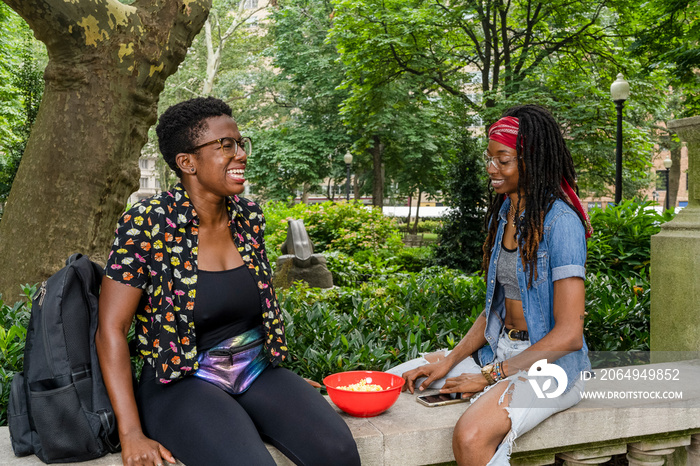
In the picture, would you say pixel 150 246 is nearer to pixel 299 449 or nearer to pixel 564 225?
pixel 299 449

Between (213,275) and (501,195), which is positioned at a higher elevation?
(501,195)

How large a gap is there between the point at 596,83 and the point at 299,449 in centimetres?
1641

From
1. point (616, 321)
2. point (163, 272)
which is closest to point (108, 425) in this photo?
point (163, 272)

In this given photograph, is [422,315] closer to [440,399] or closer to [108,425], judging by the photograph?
[440,399]

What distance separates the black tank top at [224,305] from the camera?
239 cm

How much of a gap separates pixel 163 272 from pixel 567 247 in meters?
1.73

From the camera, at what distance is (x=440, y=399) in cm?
272

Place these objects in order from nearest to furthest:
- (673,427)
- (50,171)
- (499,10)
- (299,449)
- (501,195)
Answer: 1. (299,449)
2. (673,427)
3. (501,195)
4. (50,171)
5. (499,10)

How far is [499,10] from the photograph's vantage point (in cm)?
1559

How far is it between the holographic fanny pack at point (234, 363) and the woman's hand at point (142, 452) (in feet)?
1.12

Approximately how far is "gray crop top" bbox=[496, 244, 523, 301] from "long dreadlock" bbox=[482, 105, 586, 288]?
12 cm

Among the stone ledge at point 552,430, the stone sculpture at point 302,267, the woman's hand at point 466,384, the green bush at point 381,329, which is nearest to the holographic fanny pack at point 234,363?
the stone ledge at point 552,430

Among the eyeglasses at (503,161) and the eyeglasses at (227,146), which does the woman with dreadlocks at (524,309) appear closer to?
the eyeglasses at (503,161)

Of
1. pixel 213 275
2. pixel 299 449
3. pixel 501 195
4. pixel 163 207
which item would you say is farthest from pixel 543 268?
pixel 163 207
